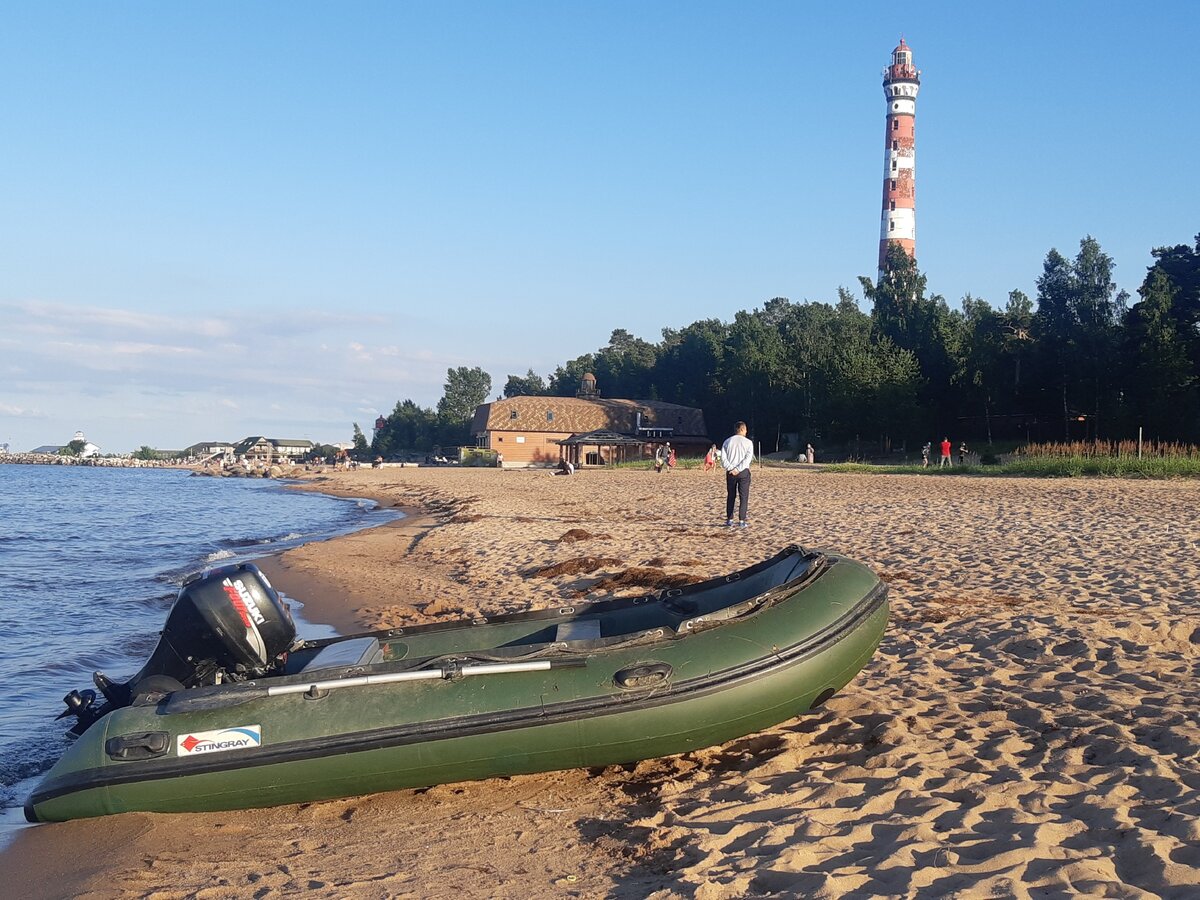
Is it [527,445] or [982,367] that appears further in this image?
[527,445]

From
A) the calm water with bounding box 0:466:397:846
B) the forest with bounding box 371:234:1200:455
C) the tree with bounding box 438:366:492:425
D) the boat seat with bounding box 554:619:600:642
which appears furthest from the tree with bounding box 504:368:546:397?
the boat seat with bounding box 554:619:600:642

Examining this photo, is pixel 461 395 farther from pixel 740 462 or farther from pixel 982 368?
pixel 740 462

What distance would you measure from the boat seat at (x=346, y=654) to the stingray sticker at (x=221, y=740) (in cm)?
58

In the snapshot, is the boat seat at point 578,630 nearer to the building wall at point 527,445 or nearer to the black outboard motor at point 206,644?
the black outboard motor at point 206,644

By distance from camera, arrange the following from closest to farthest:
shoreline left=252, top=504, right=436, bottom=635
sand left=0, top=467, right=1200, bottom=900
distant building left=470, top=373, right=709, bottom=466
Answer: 1. sand left=0, top=467, right=1200, bottom=900
2. shoreline left=252, top=504, right=436, bottom=635
3. distant building left=470, top=373, right=709, bottom=466

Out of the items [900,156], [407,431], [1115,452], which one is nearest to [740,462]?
[1115,452]

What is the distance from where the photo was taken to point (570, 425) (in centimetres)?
6650

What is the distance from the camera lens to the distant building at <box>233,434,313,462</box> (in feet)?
413

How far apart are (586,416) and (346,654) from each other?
60828 millimetres

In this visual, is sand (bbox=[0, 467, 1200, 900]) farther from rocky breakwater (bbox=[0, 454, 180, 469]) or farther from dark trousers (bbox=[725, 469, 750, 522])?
rocky breakwater (bbox=[0, 454, 180, 469])

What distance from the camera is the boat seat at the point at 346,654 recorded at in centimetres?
592

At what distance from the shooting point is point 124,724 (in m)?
5.21

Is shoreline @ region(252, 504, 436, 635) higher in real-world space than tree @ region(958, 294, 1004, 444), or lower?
lower

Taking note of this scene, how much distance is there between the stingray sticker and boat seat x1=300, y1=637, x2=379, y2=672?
581mm
